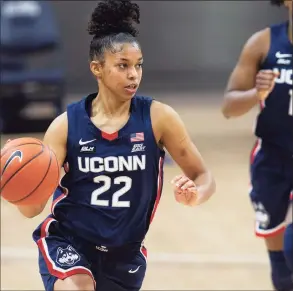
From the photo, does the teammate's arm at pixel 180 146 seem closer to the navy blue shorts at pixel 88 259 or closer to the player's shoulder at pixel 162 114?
the player's shoulder at pixel 162 114

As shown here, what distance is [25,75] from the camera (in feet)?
33.8

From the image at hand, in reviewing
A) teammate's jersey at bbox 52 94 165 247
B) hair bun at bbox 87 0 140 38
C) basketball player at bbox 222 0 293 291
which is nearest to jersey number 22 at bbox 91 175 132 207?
teammate's jersey at bbox 52 94 165 247

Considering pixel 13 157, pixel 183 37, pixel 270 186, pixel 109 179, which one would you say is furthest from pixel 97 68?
pixel 183 37

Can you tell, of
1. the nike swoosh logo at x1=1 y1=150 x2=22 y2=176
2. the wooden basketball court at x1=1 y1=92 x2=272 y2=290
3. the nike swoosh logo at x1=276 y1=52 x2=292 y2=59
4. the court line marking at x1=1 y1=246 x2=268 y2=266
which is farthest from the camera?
the court line marking at x1=1 y1=246 x2=268 y2=266

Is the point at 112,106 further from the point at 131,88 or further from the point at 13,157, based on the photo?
the point at 13,157

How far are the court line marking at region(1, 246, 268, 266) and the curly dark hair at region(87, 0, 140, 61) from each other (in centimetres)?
→ 256

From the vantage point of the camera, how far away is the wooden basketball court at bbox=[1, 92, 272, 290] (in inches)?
194

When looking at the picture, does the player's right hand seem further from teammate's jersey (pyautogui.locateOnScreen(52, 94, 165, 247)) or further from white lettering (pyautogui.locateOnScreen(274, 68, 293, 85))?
teammate's jersey (pyautogui.locateOnScreen(52, 94, 165, 247))

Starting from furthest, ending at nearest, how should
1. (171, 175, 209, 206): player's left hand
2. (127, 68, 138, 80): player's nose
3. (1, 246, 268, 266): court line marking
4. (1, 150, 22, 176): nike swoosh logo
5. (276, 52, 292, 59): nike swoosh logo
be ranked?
1. (1, 246, 268, 266): court line marking
2. (276, 52, 292, 59): nike swoosh logo
3. (127, 68, 138, 80): player's nose
4. (171, 175, 209, 206): player's left hand
5. (1, 150, 22, 176): nike swoosh logo

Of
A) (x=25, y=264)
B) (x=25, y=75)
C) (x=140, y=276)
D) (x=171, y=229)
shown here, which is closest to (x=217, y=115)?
(x=25, y=75)

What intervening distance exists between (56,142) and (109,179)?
26cm

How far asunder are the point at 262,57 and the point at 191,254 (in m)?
1.86

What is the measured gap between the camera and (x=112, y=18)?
122 inches

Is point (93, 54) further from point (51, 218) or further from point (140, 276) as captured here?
point (140, 276)
